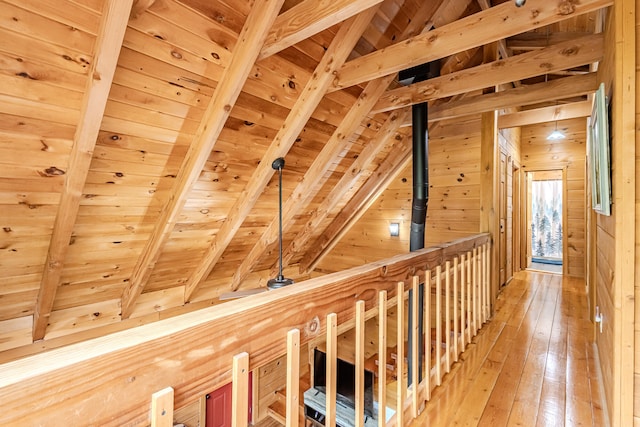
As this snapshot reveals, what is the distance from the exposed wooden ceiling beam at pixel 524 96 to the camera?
7.92ft

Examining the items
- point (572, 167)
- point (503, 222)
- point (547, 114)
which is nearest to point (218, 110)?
point (547, 114)

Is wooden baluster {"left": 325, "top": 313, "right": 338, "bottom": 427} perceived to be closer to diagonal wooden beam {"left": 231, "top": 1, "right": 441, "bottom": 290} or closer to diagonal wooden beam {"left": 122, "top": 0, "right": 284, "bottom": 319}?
diagonal wooden beam {"left": 122, "top": 0, "right": 284, "bottom": 319}

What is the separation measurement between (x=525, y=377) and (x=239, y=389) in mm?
2202

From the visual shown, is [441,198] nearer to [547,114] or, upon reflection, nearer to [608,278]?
[547,114]

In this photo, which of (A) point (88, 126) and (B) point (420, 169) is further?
(B) point (420, 169)

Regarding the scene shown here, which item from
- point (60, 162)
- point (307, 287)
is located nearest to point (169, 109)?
point (60, 162)

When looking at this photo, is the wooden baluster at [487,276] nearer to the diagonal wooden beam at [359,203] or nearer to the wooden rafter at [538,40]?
the diagonal wooden beam at [359,203]

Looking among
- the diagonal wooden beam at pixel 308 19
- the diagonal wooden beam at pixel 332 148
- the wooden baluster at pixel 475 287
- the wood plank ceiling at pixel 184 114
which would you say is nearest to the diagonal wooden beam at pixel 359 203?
the wood plank ceiling at pixel 184 114

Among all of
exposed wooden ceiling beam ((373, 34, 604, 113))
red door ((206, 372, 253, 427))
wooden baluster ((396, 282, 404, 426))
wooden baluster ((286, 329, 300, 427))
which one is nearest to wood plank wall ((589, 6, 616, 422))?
exposed wooden ceiling beam ((373, 34, 604, 113))

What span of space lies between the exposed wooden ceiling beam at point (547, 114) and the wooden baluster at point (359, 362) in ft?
11.9

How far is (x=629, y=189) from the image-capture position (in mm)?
1354

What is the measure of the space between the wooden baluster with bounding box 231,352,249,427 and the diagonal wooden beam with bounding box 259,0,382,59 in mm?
1633

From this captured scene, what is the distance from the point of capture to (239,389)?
80cm

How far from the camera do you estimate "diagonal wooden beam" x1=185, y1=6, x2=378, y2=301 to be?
2.22 m
